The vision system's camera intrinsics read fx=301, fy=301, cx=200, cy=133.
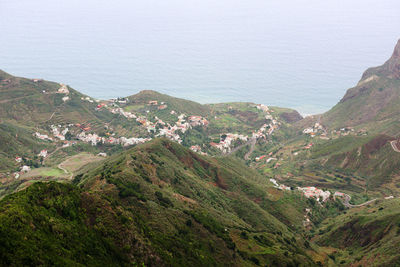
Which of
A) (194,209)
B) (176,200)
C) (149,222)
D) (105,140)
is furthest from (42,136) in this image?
(149,222)

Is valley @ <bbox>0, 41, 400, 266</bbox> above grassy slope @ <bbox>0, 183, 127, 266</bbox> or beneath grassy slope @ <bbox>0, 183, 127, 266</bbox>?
beneath

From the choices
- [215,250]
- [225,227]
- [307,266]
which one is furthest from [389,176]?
[215,250]

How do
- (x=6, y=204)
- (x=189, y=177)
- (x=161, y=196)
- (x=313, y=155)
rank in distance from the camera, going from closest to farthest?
1. (x=6, y=204)
2. (x=161, y=196)
3. (x=189, y=177)
4. (x=313, y=155)

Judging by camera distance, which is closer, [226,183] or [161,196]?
[161,196]

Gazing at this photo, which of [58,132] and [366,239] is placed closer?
[366,239]

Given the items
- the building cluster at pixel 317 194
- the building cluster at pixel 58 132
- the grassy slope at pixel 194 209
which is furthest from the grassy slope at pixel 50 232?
the building cluster at pixel 58 132

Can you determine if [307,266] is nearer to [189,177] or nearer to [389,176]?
[189,177]

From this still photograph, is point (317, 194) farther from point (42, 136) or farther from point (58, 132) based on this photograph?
point (58, 132)

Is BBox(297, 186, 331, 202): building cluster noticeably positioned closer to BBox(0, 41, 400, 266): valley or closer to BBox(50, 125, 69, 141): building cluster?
BBox(0, 41, 400, 266): valley

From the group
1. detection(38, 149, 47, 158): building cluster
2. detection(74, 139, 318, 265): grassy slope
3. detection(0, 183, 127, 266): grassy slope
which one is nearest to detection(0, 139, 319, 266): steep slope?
detection(0, 183, 127, 266): grassy slope

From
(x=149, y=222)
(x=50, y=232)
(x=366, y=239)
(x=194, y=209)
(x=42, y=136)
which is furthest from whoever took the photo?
(x=42, y=136)

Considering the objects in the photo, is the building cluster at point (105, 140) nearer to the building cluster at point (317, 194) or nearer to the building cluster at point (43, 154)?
the building cluster at point (43, 154)
